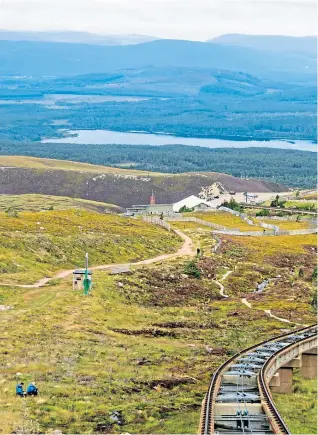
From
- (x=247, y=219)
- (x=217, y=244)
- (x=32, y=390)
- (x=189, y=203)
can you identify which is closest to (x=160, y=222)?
(x=247, y=219)

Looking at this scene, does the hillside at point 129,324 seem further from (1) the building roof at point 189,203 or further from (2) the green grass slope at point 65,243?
(1) the building roof at point 189,203

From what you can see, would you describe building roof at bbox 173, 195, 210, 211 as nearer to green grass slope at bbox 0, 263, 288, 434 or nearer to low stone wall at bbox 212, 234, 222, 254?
low stone wall at bbox 212, 234, 222, 254

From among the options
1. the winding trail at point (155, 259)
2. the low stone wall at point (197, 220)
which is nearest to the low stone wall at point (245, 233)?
the low stone wall at point (197, 220)

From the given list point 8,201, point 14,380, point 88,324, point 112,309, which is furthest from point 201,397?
point 8,201

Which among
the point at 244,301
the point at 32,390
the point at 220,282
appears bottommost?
the point at 220,282

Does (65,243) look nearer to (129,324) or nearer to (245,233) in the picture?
(129,324)

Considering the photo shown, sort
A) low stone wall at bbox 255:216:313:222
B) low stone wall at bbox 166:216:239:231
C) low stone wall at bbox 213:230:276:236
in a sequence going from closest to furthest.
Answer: low stone wall at bbox 213:230:276:236 → low stone wall at bbox 166:216:239:231 → low stone wall at bbox 255:216:313:222

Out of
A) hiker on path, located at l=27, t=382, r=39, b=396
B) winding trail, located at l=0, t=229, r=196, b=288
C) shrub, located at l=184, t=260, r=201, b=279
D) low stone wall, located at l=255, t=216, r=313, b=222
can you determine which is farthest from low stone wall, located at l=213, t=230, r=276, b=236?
hiker on path, located at l=27, t=382, r=39, b=396

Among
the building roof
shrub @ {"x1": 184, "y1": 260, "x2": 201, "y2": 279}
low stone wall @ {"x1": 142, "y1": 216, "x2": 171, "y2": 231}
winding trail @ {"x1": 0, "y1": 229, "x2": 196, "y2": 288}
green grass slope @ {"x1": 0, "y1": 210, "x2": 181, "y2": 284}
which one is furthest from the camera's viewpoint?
the building roof

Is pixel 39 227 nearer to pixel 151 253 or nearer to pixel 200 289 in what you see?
pixel 151 253
